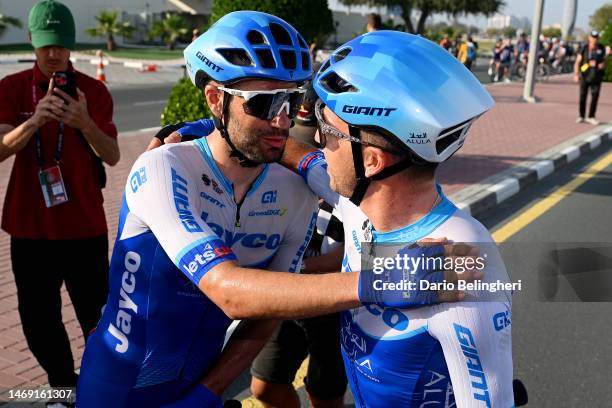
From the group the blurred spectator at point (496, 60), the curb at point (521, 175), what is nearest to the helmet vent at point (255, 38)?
the curb at point (521, 175)

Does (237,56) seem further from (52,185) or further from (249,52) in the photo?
(52,185)

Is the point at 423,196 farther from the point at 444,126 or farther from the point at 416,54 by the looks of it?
the point at 416,54

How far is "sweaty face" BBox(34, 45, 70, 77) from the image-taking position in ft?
12.0

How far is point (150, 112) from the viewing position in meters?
17.2

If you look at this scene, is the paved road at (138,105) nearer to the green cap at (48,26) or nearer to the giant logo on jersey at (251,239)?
the green cap at (48,26)

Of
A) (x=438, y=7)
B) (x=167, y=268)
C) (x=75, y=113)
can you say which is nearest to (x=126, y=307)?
(x=167, y=268)

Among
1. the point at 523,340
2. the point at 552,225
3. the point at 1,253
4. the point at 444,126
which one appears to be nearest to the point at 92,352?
the point at 444,126

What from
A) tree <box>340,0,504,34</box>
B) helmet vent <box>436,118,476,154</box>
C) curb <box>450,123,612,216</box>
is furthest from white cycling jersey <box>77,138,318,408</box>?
tree <box>340,0,504,34</box>

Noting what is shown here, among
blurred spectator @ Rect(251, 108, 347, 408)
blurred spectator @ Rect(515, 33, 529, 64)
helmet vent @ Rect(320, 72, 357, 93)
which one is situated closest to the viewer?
helmet vent @ Rect(320, 72, 357, 93)

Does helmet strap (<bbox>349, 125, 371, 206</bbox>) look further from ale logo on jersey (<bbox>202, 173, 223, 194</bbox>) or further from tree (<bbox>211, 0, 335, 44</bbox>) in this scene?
tree (<bbox>211, 0, 335, 44</bbox>)

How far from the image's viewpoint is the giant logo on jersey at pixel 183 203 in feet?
6.64

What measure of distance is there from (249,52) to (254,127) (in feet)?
0.88

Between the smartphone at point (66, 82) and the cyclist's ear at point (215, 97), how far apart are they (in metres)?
1.39

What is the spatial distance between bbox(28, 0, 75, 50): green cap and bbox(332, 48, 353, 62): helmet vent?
7.16 ft
